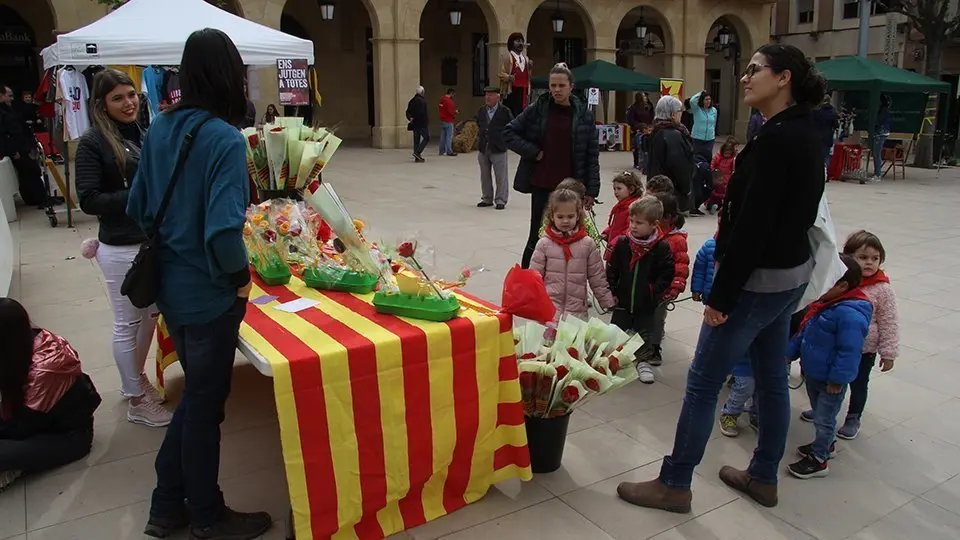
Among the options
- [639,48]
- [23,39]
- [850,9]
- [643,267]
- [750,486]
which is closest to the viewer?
[750,486]

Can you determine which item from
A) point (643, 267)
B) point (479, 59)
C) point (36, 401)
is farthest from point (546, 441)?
point (479, 59)

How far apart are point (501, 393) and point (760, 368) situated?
1104mm

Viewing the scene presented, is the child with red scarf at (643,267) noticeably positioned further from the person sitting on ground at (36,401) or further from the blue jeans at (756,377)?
the person sitting on ground at (36,401)

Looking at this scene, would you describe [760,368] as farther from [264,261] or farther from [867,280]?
[264,261]

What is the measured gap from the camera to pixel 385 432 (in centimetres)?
282

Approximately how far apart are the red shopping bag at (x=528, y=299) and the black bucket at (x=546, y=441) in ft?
1.89

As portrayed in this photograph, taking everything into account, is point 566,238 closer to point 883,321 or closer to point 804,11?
point 883,321

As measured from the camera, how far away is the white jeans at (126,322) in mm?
3715

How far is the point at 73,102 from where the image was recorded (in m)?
8.79

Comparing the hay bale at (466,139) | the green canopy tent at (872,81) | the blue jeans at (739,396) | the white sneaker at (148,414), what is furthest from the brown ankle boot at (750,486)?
the hay bale at (466,139)

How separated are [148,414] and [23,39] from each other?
18.7 metres

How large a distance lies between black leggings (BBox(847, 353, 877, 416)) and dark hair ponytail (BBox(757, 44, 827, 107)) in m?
1.62

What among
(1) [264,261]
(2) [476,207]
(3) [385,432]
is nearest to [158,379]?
(1) [264,261]

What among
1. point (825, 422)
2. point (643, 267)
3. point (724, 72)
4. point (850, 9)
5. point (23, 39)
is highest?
point (850, 9)
